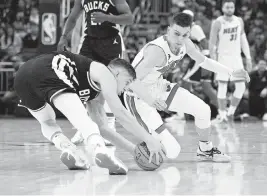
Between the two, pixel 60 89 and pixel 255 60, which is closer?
pixel 60 89

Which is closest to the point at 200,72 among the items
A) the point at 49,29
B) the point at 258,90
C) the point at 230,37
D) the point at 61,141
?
the point at 230,37

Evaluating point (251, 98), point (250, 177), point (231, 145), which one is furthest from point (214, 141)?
point (251, 98)

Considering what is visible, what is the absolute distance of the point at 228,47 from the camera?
12.2 m

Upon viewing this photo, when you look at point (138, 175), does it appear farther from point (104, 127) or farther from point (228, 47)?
point (228, 47)

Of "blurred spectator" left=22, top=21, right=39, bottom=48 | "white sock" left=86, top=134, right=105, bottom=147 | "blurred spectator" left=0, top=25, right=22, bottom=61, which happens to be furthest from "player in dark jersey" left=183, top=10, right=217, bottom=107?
"white sock" left=86, top=134, right=105, bottom=147

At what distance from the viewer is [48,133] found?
5953 millimetres

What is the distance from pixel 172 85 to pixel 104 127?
3.56 ft

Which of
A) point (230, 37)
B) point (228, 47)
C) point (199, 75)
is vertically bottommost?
point (199, 75)

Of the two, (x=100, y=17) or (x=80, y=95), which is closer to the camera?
(x=80, y=95)

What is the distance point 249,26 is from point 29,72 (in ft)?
38.3

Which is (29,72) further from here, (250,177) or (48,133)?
(250,177)

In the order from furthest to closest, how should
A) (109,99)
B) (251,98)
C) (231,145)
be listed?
(251,98) < (231,145) < (109,99)

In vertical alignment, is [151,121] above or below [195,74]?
above

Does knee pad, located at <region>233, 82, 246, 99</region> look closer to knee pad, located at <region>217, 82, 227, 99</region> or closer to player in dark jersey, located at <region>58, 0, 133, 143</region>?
knee pad, located at <region>217, 82, 227, 99</region>
